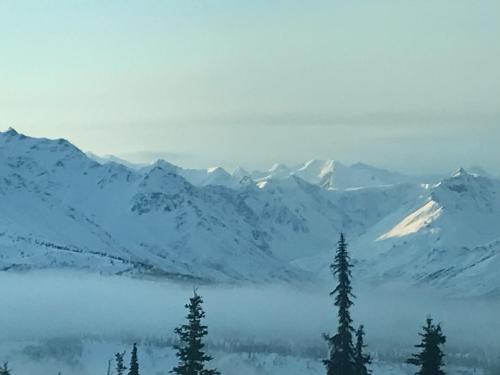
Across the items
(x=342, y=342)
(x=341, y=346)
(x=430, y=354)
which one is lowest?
(x=430, y=354)

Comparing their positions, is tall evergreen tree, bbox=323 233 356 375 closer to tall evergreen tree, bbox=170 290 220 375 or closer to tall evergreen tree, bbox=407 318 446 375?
tall evergreen tree, bbox=407 318 446 375

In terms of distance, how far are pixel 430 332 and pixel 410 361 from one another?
7.95 ft

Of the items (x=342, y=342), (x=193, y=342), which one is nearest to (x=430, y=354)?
(x=342, y=342)

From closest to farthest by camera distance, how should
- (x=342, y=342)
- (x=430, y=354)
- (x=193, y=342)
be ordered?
(x=193, y=342) → (x=430, y=354) → (x=342, y=342)

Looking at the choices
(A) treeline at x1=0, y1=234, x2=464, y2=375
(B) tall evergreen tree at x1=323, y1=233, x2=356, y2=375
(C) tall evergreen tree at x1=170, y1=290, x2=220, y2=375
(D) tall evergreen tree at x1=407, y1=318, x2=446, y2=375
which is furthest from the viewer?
(B) tall evergreen tree at x1=323, y1=233, x2=356, y2=375

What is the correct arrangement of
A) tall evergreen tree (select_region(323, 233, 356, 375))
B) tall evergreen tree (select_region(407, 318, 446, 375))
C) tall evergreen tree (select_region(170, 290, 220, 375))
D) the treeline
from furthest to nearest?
tall evergreen tree (select_region(323, 233, 356, 375))
tall evergreen tree (select_region(407, 318, 446, 375))
the treeline
tall evergreen tree (select_region(170, 290, 220, 375))

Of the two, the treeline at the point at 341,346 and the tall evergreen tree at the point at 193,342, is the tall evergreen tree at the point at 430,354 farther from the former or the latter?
the tall evergreen tree at the point at 193,342

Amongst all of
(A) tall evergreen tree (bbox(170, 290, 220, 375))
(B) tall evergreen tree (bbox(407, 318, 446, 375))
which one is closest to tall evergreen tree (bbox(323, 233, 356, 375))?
(B) tall evergreen tree (bbox(407, 318, 446, 375))

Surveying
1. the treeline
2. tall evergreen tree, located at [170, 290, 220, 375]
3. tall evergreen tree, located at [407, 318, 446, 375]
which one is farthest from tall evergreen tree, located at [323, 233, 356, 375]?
tall evergreen tree, located at [170, 290, 220, 375]

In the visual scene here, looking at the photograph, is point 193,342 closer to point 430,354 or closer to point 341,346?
point 341,346

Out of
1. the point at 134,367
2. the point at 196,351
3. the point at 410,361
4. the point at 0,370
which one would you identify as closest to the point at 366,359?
the point at 410,361

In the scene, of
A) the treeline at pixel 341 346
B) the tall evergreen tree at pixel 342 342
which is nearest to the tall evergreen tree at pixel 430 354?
the treeline at pixel 341 346

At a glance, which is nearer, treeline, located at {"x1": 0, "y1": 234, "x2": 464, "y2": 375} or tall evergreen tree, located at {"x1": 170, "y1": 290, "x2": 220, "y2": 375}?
tall evergreen tree, located at {"x1": 170, "y1": 290, "x2": 220, "y2": 375}

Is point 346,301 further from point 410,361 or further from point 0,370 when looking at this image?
point 0,370
